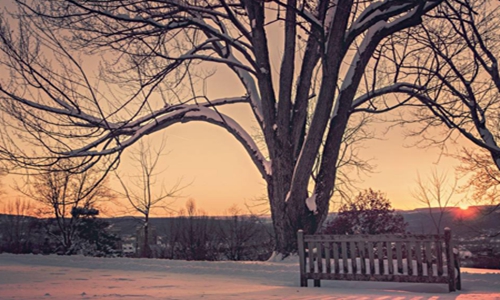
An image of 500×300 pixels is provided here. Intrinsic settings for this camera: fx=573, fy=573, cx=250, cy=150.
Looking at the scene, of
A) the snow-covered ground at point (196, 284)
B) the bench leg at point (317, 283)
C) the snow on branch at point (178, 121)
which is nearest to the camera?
the snow-covered ground at point (196, 284)

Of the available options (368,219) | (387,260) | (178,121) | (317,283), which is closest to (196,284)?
(317,283)

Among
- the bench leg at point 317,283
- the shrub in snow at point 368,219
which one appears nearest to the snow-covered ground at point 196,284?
the bench leg at point 317,283

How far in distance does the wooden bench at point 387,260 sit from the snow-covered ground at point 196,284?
10.8 inches

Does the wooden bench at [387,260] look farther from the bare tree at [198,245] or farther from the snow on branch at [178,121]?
the bare tree at [198,245]

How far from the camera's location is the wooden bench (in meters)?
9.92

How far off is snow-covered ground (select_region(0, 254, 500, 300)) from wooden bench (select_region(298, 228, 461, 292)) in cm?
27

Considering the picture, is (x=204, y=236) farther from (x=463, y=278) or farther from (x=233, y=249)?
(x=463, y=278)

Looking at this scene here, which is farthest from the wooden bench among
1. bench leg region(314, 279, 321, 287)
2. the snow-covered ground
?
the snow-covered ground

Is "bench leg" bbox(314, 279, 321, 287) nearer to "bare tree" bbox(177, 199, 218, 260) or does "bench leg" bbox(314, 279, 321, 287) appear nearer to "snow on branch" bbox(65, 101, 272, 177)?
"snow on branch" bbox(65, 101, 272, 177)

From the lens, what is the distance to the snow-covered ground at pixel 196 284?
838 centimetres

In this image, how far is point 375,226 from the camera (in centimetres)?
2245

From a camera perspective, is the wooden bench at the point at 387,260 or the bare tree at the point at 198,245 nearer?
the wooden bench at the point at 387,260

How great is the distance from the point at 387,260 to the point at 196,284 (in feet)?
11.3

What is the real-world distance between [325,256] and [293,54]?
693 cm
